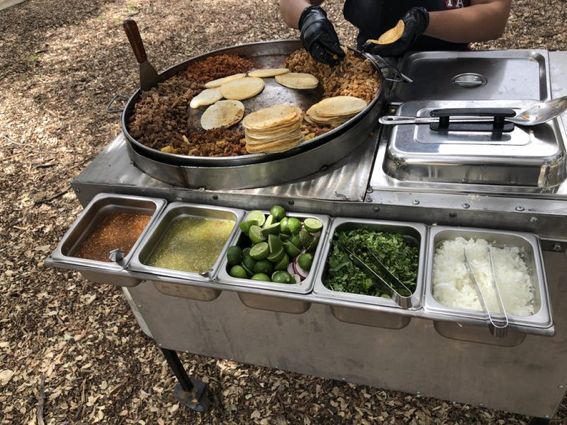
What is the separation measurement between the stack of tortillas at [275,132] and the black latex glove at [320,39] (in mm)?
668

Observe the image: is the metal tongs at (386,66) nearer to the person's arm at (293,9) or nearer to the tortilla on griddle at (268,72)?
the tortilla on griddle at (268,72)

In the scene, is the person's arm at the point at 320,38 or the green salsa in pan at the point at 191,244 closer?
the green salsa in pan at the point at 191,244

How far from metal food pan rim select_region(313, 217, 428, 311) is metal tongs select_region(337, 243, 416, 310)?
2 cm

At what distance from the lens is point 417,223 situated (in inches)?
75.0

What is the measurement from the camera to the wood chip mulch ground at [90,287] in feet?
10.2

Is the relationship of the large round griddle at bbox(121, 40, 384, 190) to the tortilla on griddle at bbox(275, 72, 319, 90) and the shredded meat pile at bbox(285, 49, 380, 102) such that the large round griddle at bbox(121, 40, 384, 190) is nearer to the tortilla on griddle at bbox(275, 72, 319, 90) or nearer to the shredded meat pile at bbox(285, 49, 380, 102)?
the shredded meat pile at bbox(285, 49, 380, 102)

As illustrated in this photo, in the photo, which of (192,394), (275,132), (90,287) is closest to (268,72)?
(275,132)

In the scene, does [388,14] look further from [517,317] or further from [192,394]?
[192,394]

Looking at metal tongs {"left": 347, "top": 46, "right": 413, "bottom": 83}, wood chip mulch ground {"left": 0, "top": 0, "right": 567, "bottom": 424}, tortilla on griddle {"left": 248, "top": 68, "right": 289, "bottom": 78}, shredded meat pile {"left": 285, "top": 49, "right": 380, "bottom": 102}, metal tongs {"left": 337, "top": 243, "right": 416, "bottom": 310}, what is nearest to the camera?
metal tongs {"left": 337, "top": 243, "right": 416, "bottom": 310}

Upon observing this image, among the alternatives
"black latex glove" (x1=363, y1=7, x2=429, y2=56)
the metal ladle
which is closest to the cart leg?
the metal ladle

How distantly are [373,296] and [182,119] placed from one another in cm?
156

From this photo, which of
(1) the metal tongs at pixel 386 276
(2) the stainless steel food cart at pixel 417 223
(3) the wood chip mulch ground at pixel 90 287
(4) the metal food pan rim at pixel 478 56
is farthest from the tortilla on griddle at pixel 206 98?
(3) the wood chip mulch ground at pixel 90 287

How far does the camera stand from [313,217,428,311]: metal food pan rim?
62.8 inches

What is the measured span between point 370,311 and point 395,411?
5.68ft
